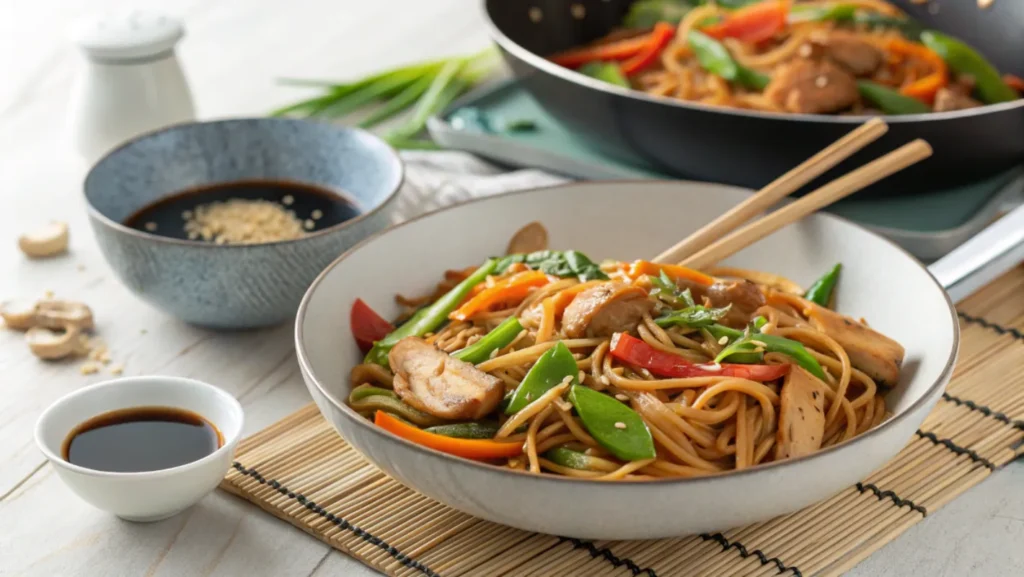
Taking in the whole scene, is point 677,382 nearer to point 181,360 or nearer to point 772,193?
point 772,193

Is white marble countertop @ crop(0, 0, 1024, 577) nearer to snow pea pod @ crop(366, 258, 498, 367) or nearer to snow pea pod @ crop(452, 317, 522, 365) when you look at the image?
snow pea pod @ crop(366, 258, 498, 367)

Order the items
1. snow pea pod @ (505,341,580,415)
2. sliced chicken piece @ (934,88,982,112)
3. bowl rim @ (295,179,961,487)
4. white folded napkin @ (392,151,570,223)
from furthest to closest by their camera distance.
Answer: white folded napkin @ (392,151,570,223), sliced chicken piece @ (934,88,982,112), snow pea pod @ (505,341,580,415), bowl rim @ (295,179,961,487)

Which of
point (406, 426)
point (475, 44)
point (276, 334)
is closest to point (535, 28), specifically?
point (475, 44)

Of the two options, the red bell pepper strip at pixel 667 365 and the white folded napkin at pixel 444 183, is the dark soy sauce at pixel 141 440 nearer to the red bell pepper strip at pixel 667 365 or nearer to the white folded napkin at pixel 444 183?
the red bell pepper strip at pixel 667 365

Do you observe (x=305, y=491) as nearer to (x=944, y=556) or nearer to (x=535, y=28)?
(x=944, y=556)

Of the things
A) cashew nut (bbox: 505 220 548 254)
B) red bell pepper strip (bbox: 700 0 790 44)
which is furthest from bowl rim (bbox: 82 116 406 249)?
red bell pepper strip (bbox: 700 0 790 44)

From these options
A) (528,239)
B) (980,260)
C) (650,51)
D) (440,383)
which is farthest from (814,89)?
(440,383)

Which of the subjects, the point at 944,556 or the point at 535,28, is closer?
the point at 944,556
